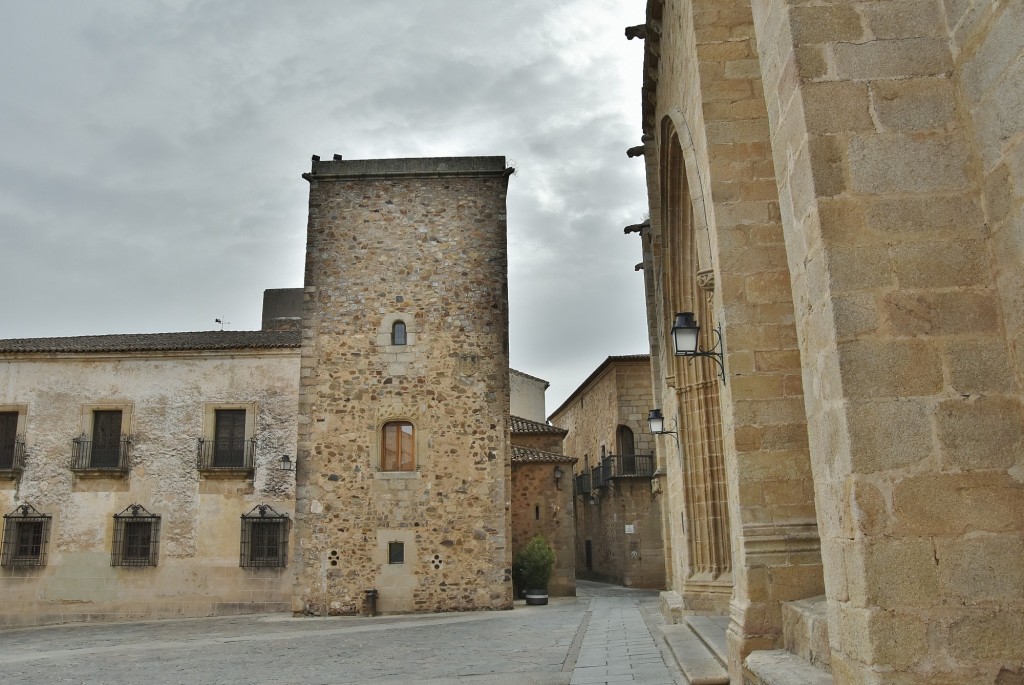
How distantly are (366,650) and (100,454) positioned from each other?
11.2 meters

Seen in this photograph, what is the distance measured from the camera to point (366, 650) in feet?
31.3

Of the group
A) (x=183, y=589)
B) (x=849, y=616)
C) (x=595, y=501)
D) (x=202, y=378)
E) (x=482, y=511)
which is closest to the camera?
(x=849, y=616)

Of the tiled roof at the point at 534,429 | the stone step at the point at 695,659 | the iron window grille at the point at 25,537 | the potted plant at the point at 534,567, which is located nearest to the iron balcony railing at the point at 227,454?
the iron window grille at the point at 25,537

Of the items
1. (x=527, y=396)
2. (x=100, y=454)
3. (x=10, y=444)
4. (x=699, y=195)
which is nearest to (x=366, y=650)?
(x=699, y=195)

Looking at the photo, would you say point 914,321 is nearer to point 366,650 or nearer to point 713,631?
point 713,631

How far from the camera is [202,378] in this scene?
1777cm

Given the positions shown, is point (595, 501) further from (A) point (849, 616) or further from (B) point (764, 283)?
(A) point (849, 616)

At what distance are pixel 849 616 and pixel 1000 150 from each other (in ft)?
6.11

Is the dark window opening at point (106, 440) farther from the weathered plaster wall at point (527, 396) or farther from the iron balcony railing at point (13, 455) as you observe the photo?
the weathered plaster wall at point (527, 396)

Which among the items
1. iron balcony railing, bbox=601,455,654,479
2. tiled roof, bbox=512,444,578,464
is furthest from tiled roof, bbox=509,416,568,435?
iron balcony railing, bbox=601,455,654,479

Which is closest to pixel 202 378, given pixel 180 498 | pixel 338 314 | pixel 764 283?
pixel 180 498

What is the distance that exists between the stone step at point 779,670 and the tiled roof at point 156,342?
1492 centimetres

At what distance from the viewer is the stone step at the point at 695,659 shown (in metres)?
5.25

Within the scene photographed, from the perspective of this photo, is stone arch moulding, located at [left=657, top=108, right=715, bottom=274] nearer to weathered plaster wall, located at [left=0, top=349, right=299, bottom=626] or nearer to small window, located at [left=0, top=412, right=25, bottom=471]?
weathered plaster wall, located at [left=0, top=349, right=299, bottom=626]
